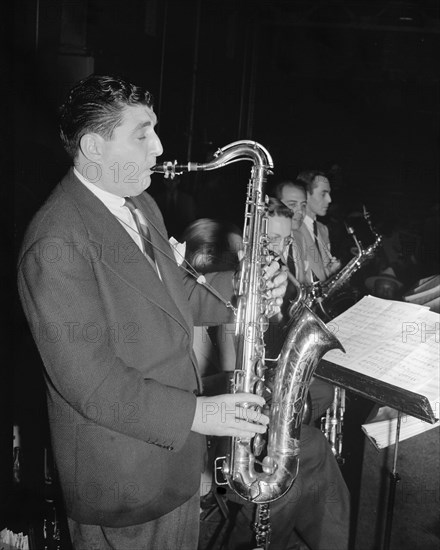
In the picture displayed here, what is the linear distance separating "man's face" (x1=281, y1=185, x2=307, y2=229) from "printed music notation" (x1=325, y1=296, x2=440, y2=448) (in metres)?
2.22

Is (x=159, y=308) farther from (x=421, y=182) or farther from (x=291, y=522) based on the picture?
(x=421, y=182)

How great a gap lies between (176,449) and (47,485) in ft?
5.41

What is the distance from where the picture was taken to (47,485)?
3.03 m

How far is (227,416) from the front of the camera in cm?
173

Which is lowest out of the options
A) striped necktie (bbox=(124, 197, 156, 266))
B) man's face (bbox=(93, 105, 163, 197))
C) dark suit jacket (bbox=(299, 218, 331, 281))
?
dark suit jacket (bbox=(299, 218, 331, 281))

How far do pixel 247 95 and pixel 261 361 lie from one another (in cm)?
716

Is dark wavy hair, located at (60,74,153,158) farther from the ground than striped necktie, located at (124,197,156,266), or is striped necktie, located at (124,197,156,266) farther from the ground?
dark wavy hair, located at (60,74,153,158)

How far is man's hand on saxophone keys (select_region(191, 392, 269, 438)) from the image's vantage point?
169cm

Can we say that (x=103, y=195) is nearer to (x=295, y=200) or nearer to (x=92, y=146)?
(x=92, y=146)

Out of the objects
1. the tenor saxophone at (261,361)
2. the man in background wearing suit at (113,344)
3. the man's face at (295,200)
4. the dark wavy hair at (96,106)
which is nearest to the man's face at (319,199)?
the man's face at (295,200)

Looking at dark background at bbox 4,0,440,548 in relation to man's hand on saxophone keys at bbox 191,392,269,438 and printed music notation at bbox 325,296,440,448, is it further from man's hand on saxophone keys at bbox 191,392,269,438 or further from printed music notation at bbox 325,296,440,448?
printed music notation at bbox 325,296,440,448

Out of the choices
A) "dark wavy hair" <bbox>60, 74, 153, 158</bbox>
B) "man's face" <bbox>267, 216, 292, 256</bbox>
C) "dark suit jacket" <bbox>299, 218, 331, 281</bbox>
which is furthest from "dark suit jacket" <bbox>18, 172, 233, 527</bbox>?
"dark suit jacket" <bbox>299, 218, 331, 281</bbox>

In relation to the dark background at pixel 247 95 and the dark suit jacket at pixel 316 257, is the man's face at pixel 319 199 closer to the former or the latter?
the dark suit jacket at pixel 316 257

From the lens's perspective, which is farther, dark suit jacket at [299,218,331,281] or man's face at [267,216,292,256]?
dark suit jacket at [299,218,331,281]
